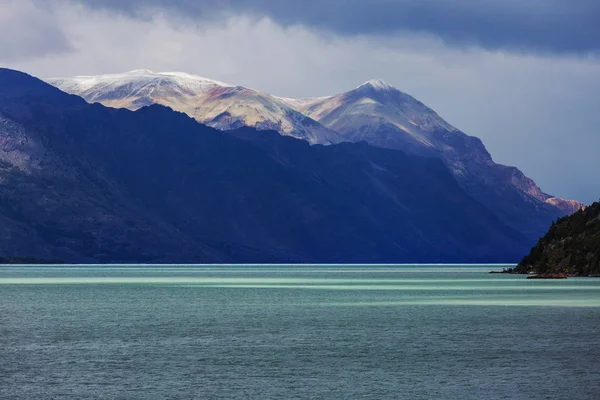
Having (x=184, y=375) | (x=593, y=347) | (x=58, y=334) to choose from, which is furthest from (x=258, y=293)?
(x=184, y=375)

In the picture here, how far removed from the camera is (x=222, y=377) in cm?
6631

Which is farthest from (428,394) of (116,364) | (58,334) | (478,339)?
(58,334)

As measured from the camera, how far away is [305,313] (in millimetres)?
127375

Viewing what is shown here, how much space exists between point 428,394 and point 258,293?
426 ft

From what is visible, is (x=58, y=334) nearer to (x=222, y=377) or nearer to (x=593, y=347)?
(x=222, y=377)

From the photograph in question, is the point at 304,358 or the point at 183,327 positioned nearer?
the point at 304,358

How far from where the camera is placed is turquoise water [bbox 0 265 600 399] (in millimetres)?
61375

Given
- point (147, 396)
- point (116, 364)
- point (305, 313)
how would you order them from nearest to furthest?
point (147, 396)
point (116, 364)
point (305, 313)

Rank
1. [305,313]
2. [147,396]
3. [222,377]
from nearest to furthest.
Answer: [147,396], [222,377], [305,313]

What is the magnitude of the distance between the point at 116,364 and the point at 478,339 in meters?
33.3

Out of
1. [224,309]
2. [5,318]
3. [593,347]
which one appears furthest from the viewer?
[224,309]

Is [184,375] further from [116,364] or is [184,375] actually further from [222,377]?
[116,364]

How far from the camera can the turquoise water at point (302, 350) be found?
2416 inches

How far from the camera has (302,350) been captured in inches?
3233
